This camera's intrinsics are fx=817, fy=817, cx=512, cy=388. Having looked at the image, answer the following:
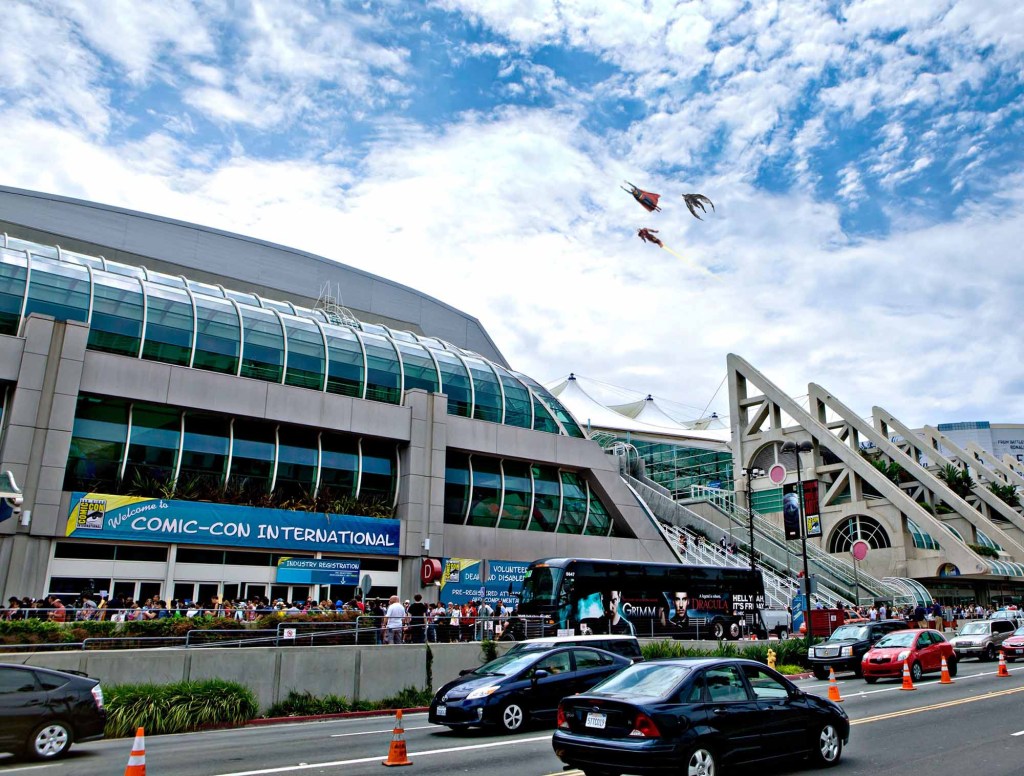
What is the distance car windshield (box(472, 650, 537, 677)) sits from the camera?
13.6 m

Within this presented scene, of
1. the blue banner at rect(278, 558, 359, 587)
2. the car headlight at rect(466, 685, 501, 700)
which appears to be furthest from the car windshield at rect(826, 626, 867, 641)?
the blue banner at rect(278, 558, 359, 587)

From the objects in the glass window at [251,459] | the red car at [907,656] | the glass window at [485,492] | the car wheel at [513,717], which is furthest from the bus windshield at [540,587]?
the car wheel at [513,717]

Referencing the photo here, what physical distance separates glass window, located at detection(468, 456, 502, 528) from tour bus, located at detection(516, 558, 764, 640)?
277 inches

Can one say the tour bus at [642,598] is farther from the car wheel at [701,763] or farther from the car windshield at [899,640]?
the car wheel at [701,763]

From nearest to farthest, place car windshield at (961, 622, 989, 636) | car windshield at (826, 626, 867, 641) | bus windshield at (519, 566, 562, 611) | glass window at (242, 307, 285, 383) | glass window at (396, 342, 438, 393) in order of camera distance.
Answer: car windshield at (826, 626, 867, 641)
car windshield at (961, 622, 989, 636)
bus windshield at (519, 566, 562, 611)
glass window at (242, 307, 285, 383)
glass window at (396, 342, 438, 393)

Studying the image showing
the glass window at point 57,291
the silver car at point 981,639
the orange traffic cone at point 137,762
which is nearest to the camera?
the orange traffic cone at point 137,762

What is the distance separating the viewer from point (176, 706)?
15039 mm

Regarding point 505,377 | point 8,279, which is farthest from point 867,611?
point 8,279

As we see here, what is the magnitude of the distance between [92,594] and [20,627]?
9.23 metres

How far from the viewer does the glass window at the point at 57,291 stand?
29062mm

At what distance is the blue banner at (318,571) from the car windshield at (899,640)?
1939 centimetres

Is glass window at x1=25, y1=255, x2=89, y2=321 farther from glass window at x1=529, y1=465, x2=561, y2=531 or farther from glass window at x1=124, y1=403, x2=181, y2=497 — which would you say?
glass window at x1=529, y1=465, x2=561, y2=531

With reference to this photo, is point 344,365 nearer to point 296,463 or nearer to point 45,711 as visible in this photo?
point 296,463

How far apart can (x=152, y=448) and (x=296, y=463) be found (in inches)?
219
